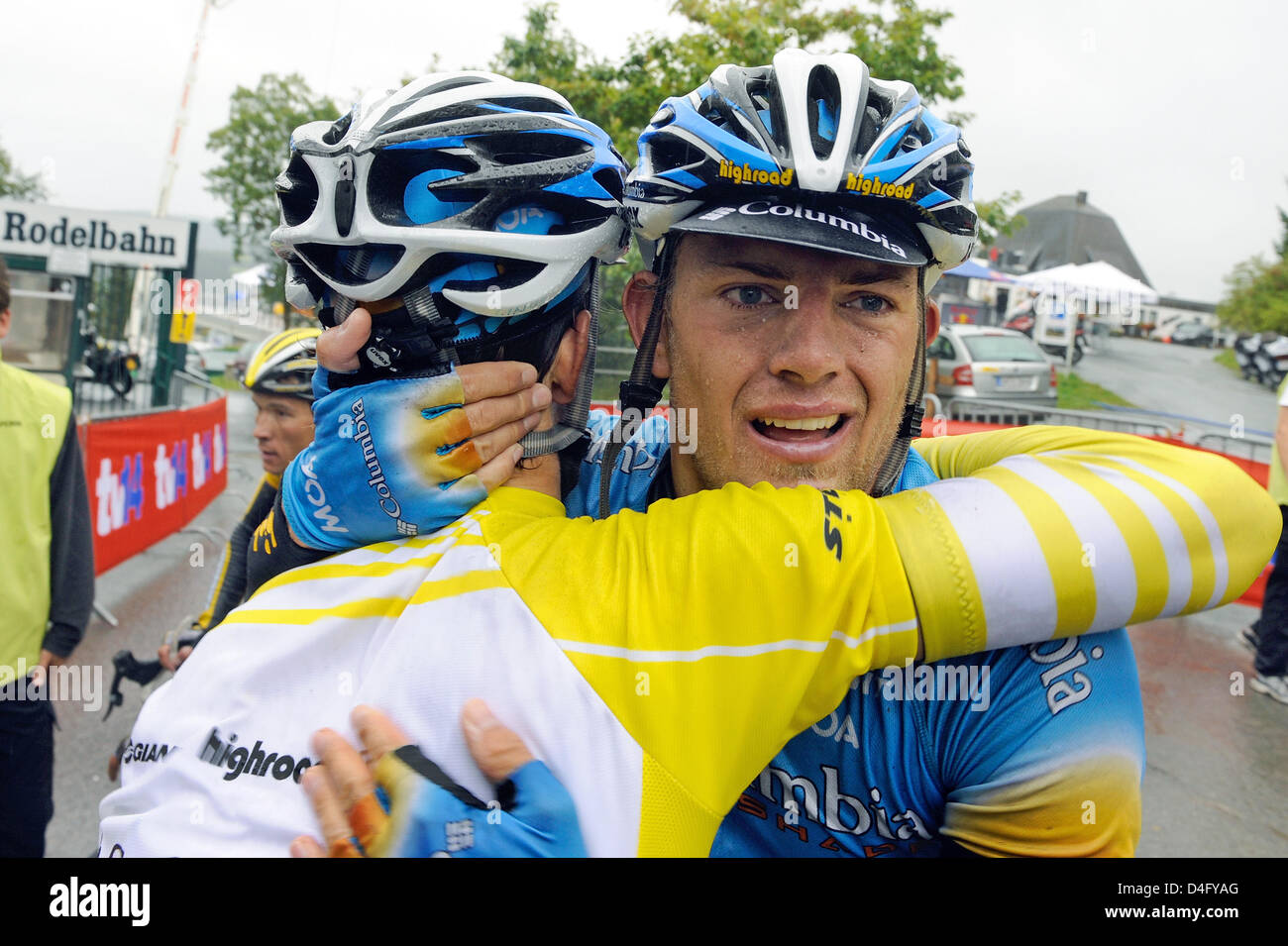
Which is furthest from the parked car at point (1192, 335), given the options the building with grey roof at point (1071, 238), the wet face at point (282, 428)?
the wet face at point (282, 428)

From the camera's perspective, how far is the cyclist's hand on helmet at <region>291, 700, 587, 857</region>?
137 cm

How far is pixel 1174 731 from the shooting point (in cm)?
609

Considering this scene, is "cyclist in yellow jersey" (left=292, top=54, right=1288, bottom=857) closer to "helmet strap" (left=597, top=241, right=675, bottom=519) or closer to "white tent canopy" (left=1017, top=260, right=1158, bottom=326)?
"helmet strap" (left=597, top=241, right=675, bottom=519)

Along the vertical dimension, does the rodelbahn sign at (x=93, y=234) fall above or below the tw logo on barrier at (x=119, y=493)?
above

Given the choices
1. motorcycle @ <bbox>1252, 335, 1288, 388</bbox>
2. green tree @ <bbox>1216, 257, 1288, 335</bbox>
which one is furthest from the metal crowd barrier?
green tree @ <bbox>1216, 257, 1288, 335</bbox>

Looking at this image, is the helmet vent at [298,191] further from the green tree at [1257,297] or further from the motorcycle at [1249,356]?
the green tree at [1257,297]

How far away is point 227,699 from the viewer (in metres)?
1.60

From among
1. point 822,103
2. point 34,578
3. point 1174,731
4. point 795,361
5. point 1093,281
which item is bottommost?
point 1174,731

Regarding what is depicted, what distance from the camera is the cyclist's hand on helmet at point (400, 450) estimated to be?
171 cm

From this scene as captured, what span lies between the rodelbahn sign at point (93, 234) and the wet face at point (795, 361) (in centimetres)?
1106

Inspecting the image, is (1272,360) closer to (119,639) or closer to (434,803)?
(119,639)

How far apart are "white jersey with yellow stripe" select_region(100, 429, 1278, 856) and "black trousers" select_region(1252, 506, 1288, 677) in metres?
6.03

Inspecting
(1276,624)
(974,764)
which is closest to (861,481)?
(974,764)

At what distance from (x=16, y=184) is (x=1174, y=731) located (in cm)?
5005
